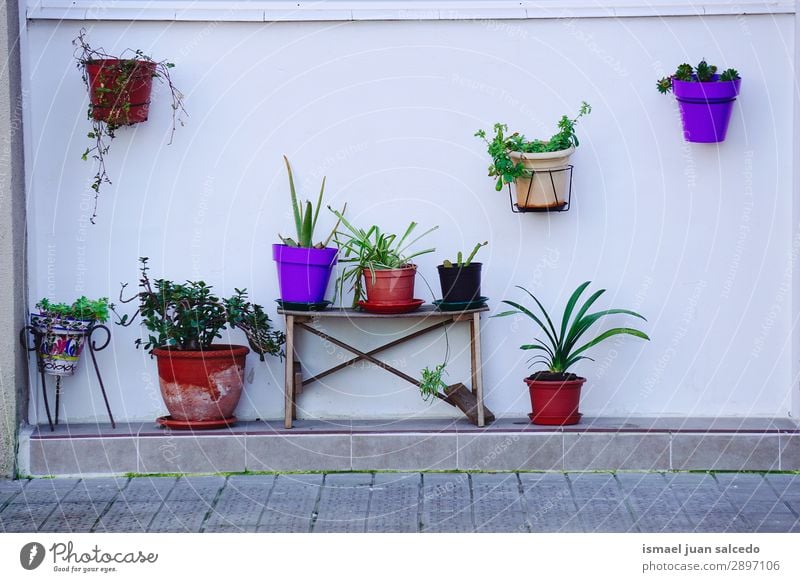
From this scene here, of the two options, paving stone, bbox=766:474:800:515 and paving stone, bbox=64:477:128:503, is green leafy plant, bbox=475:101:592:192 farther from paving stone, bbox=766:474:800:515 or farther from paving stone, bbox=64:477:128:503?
paving stone, bbox=64:477:128:503

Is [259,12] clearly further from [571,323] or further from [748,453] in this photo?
[748,453]

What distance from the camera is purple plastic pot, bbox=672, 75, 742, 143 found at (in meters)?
5.57

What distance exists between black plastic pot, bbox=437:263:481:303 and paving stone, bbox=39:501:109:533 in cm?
172

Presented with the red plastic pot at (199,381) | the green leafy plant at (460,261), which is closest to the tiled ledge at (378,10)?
the green leafy plant at (460,261)

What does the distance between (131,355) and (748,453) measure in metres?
2.84

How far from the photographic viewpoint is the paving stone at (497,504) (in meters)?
4.79

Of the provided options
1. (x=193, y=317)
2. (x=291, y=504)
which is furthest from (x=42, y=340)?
(x=291, y=504)

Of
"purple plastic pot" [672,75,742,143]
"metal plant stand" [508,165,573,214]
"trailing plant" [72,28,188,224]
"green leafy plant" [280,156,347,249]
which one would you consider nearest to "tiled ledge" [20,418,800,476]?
"green leafy plant" [280,156,347,249]

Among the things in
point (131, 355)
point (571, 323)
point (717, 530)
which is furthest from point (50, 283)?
point (717, 530)

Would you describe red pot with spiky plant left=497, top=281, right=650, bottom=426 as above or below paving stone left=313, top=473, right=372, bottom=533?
above

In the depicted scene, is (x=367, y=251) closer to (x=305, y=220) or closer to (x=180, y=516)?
(x=305, y=220)

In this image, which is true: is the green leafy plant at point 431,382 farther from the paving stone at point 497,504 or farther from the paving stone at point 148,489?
the paving stone at point 148,489

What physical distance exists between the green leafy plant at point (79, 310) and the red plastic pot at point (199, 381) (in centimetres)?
31

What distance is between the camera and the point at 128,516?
16.2 ft
